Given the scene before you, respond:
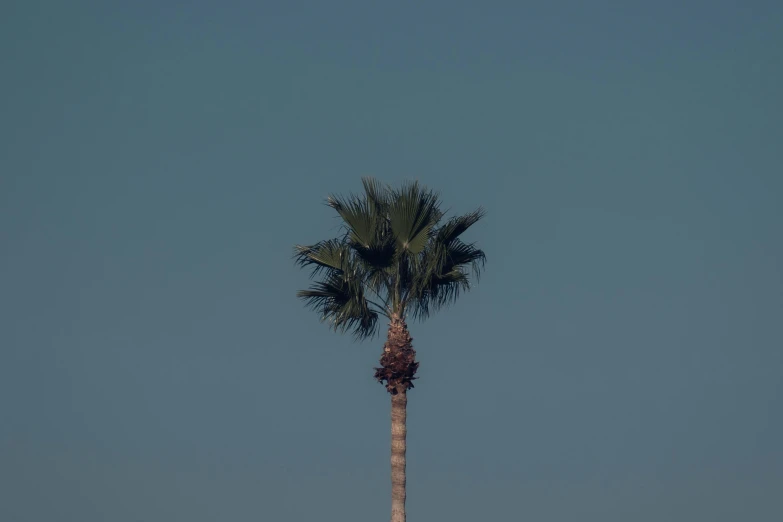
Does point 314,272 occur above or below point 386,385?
above

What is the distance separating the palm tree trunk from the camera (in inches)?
2130

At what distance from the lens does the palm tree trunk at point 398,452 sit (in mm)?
54094

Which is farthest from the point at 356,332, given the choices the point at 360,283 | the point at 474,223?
the point at 474,223

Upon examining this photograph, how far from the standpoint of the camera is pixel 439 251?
55500 mm

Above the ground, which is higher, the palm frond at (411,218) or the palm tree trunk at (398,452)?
the palm frond at (411,218)

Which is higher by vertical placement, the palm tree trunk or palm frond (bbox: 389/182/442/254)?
palm frond (bbox: 389/182/442/254)

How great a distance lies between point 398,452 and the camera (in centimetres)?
5434

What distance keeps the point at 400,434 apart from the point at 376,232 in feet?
20.2

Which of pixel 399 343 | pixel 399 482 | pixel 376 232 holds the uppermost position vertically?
pixel 376 232

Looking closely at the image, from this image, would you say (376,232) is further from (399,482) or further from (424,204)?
(399,482)

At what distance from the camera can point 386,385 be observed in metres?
54.4

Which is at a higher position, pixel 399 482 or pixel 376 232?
pixel 376 232

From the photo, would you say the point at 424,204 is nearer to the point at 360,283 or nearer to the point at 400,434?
the point at 360,283

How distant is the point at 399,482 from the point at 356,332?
15.8ft
